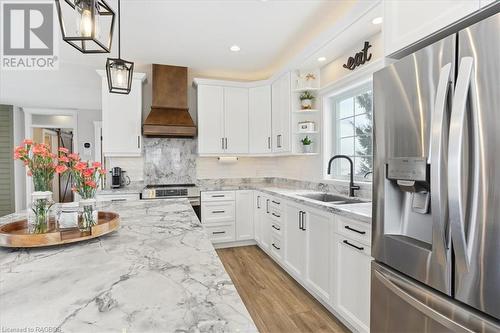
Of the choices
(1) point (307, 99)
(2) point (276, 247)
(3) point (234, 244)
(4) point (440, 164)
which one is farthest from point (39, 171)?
(3) point (234, 244)

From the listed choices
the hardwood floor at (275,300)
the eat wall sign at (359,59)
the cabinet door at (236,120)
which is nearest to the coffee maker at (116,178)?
the cabinet door at (236,120)

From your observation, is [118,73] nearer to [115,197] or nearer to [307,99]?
[115,197]

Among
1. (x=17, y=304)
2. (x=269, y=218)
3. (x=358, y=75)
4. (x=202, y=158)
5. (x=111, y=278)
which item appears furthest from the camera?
(x=202, y=158)

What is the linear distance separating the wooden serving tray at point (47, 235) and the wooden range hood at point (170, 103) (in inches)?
97.2

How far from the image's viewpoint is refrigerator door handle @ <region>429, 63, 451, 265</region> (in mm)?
1003

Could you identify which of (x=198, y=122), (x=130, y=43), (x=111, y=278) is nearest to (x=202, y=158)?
(x=198, y=122)

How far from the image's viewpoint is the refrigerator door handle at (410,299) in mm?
1006

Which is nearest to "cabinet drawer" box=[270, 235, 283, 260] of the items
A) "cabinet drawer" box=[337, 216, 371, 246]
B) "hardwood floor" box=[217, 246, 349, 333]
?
"hardwood floor" box=[217, 246, 349, 333]

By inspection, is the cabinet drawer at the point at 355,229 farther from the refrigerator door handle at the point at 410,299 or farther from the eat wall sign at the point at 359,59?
the eat wall sign at the point at 359,59

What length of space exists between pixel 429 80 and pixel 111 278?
1406 millimetres

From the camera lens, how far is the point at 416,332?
1.15 metres

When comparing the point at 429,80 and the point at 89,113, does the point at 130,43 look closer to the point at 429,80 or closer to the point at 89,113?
the point at 429,80

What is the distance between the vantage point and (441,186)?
1.01m

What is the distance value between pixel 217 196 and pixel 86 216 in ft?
8.29
